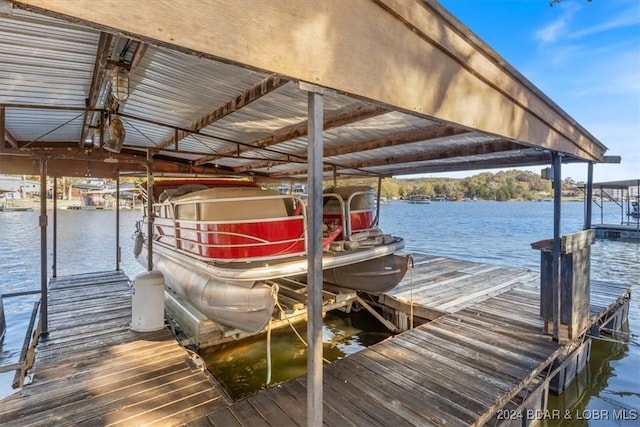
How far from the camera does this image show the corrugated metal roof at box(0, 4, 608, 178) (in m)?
2.51

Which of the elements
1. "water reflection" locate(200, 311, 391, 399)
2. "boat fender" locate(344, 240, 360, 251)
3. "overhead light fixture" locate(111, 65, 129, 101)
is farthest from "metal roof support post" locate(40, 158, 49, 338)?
"boat fender" locate(344, 240, 360, 251)

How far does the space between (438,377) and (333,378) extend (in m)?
1.00

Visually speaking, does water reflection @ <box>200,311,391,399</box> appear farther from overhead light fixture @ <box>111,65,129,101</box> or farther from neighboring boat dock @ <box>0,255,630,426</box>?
overhead light fixture @ <box>111,65,129,101</box>

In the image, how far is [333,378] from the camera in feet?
9.80

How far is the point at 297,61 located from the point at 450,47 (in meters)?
1.38

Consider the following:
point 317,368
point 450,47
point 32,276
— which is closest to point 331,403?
point 317,368

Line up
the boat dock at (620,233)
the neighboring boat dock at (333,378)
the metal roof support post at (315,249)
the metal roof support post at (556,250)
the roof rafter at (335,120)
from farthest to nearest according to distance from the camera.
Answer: the boat dock at (620,233) → the metal roof support post at (556,250) → the roof rafter at (335,120) → the neighboring boat dock at (333,378) → the metal roof support post at (315,249)

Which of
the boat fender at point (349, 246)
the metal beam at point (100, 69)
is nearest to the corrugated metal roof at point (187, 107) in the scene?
the metal beam at point (100, 69)

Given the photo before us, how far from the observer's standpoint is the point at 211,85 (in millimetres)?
3240

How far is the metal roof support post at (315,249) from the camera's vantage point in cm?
173

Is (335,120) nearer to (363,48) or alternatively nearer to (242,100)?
(242,100)

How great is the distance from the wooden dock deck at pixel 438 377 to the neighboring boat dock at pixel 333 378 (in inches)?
0.4

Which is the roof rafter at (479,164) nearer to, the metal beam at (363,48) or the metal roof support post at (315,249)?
the metal beam at (363,48)

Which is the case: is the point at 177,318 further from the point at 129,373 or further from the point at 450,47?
the point at 450,47
